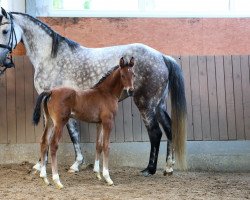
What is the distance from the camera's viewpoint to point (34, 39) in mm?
5934

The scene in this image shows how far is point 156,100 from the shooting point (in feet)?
18.3

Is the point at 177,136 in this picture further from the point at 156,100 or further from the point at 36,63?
the point at 36,63

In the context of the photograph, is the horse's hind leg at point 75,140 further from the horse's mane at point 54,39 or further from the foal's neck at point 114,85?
the foal's neck at point 114,85

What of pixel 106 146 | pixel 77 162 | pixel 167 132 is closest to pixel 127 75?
pixel 106 146

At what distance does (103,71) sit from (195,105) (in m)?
1.79

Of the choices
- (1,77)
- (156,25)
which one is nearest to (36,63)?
(1,77)

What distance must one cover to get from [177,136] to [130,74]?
4.39 feet

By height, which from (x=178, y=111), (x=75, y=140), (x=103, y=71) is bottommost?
(x=75, y=140)

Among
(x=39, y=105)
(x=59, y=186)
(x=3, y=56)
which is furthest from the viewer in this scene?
(x=3, y=56)

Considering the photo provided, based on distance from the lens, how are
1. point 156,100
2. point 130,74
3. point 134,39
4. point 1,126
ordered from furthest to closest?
1. point 134,39
2. point 1,126
3. point 156,100
4. point 130,74

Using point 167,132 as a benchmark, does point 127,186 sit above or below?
below

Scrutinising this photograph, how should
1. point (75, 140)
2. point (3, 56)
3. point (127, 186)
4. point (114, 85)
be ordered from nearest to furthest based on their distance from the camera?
point (127, 186), point (114, 85), point (3, 56), point (75, 140)

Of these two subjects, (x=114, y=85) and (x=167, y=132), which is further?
(x=167, y=132)

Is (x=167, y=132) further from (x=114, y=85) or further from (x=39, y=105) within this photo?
(x=39, y=105)
